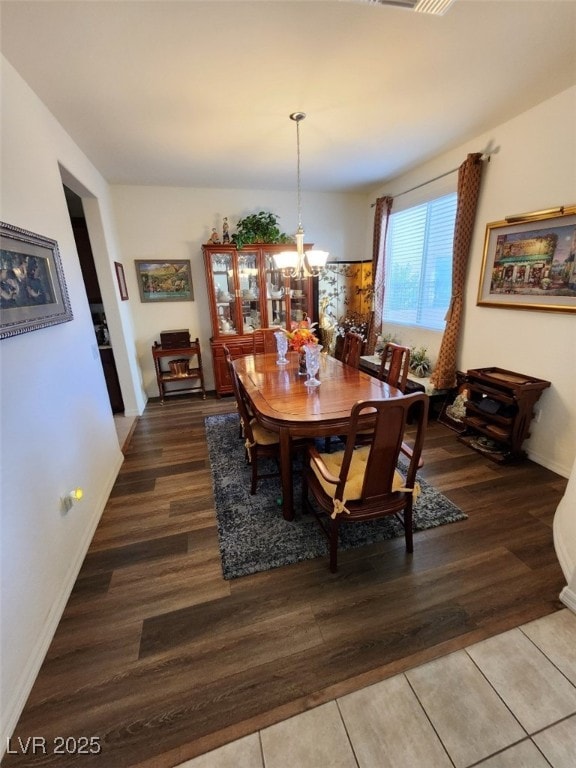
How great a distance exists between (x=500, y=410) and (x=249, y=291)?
320 cm

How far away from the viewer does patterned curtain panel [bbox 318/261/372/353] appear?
462cm

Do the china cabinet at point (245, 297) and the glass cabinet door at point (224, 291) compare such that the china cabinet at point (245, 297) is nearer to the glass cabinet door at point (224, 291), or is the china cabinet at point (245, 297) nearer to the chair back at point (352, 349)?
the glass cabinet door at point (224, 291)

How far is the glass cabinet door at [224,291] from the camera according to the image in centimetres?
399

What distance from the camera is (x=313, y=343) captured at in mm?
2314

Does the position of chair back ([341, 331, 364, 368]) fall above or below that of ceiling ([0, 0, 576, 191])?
below

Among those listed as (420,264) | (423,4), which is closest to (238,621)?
(423,4)

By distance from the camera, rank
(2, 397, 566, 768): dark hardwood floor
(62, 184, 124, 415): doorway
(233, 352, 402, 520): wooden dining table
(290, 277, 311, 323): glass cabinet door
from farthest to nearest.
A: (290, 277, 311, 323): glass cabinet door, (62, 184, 124, 415): doorway, (233, 352, 402, 520): wooden dining table, (2, 397, 566, 768): dark hardwood floor

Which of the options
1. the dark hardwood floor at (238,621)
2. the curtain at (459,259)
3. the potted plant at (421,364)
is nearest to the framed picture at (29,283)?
the dark hardwood floor at (238,621)

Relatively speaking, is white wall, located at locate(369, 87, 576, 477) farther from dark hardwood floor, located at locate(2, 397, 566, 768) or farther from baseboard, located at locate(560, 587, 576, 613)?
baseboard, located at locate(560, 587, 576, 613)

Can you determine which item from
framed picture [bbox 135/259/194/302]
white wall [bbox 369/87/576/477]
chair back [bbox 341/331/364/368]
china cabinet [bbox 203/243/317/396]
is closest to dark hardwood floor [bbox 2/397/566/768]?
white wall [bbox 369/87/576/477]

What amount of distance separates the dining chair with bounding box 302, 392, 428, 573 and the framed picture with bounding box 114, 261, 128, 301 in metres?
3.14

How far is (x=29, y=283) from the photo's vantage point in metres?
1.56

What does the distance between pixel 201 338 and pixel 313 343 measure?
2.60 metres

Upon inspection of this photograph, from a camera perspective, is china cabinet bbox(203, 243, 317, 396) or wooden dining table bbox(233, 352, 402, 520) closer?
wooden dining table bbox(233, 352, 402, 520)
